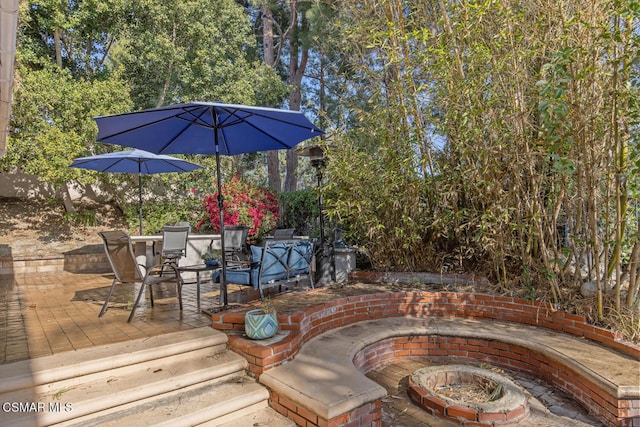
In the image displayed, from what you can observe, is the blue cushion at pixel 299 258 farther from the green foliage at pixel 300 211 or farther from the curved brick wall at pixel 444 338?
the green foliage at pixel 300 211

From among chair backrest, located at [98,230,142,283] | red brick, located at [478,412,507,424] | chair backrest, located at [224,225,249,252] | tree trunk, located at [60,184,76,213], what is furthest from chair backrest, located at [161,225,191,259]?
tree trunk, located at [60,184,76,213]

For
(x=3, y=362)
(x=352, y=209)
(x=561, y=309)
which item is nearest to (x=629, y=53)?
(x=561, y=309)

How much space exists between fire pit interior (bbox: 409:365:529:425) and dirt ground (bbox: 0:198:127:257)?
25.1 ft

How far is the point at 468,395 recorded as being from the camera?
2818 mm

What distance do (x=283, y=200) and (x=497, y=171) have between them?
5.45 metres

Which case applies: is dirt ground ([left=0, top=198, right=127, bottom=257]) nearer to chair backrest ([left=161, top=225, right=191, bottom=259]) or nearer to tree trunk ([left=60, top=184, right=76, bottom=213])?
tree trunk ([left=60, top=184, right=76, bottom=213])

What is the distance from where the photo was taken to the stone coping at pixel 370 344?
2262 millimetres

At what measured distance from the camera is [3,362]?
239 centimetres

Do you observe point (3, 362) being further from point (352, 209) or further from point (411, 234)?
point (411, 234)

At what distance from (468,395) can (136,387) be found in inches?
96.8

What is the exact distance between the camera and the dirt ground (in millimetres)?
7602

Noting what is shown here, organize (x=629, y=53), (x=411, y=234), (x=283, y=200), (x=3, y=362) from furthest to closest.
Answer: (x=283, y=200)
(x=411, y=234)
(x=629, y=53)
(x=3, y=362)

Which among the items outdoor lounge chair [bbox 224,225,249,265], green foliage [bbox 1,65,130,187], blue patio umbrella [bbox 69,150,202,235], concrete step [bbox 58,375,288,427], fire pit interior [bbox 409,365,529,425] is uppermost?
green foliage [bbox 1,65,130,187]

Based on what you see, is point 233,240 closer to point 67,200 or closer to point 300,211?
point 300,211
